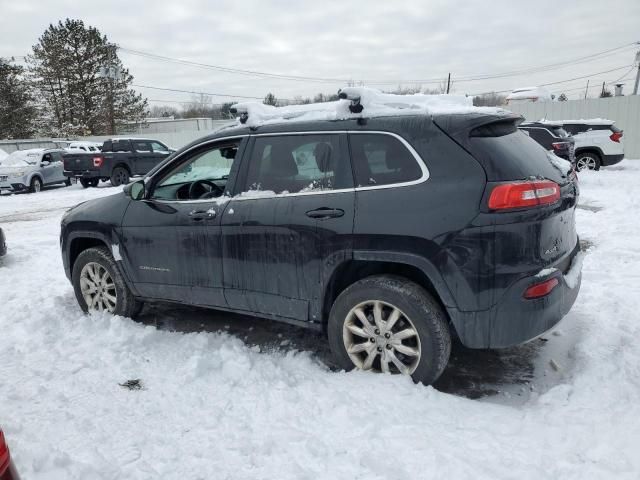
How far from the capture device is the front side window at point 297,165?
11.2 ft

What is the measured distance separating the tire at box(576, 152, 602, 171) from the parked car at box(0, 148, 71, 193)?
18392mm

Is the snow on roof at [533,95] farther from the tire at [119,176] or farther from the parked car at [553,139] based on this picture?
the tire at [119,176]

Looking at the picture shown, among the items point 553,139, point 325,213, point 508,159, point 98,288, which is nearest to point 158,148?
point 553,139

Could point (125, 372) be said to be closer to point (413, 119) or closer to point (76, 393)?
point (76, 393)

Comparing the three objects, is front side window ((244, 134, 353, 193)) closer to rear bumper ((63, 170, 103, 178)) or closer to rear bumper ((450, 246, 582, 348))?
rear bumper ((450, 246, 582, 348))

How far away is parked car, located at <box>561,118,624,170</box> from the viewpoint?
15062 mm

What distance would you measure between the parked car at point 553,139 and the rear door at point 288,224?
11596 mm

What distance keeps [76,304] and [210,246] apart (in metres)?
2.23

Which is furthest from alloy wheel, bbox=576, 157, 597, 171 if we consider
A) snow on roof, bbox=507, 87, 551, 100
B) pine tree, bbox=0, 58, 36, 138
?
pine tree, bbox=0, 58, 36, 138

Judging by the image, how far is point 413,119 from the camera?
3.24 metres

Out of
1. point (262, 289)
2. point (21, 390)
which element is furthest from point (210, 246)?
point (21, 390)

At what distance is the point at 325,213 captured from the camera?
11.0 ft

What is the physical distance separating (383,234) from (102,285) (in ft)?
9.73

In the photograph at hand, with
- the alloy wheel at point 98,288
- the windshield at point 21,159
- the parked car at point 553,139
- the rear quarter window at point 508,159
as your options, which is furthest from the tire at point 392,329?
the windshield at point 21,159
